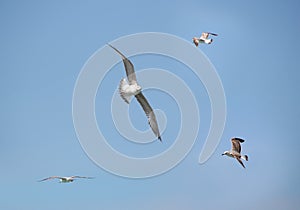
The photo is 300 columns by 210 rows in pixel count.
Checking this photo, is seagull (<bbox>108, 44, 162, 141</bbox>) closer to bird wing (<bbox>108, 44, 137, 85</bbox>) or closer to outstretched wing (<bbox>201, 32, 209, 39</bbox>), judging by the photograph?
bird wing (<bbox>108, 44, 137, 85</bbox>)

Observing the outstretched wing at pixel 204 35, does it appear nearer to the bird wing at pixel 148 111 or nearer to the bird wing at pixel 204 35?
the bird wing at pixel 204 35

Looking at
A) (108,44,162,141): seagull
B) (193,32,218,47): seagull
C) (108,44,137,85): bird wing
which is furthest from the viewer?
(193,32,218,47): seagull

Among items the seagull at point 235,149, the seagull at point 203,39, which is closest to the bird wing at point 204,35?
the seagull at point 203,39

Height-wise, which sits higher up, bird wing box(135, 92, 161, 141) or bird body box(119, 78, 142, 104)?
bird body box(119, 78, 142, 104)

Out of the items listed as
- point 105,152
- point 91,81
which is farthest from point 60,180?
point 91,81

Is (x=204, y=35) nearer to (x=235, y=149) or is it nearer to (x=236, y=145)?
(x=236, y=145)

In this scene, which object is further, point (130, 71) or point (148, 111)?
point (148, 111)

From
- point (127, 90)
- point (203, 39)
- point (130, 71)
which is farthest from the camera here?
point (203, 39)

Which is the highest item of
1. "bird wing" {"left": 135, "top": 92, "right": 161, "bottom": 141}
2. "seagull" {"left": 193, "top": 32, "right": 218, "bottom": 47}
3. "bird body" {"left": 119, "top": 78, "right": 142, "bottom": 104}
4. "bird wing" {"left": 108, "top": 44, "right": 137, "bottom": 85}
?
"seagull" {"left": 193, "top": 32, "right": 218, "bottom": 47}

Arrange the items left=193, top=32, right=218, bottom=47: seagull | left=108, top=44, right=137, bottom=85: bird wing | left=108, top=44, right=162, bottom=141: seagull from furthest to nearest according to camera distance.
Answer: left=193, top=32, right=218, bottom=47: seagull
left=108, top=44, right=162, bottom=141: seagull
left=108, top=44, right=137, bottom=85: bird wing

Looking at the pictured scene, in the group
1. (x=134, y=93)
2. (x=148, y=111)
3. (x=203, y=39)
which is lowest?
(x=148, y=111)

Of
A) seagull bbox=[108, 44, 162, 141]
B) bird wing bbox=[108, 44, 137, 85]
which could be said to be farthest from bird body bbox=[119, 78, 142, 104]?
bird wing bbox=[108, 44, 137, 85]

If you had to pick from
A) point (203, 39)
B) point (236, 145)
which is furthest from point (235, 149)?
point (203, 39)

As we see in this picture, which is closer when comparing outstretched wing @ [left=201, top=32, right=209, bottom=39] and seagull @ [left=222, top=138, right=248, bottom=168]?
outstretched wing @ [left=201, top=32, right=209, bottom=39]
